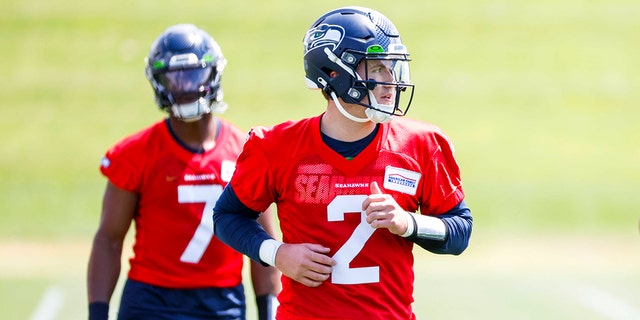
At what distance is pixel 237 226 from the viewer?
13.3 feet

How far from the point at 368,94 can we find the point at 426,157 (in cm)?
32

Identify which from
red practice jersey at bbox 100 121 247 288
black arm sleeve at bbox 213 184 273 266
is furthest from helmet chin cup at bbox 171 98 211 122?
black arm sleeve at bbox 213 184 273 266

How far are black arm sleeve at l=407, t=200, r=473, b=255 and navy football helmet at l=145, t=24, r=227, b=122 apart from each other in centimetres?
159

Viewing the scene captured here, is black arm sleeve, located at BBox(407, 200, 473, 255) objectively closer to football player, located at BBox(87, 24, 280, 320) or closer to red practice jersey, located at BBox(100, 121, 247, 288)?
football player, located at BBox(87, 24, 280, 320)

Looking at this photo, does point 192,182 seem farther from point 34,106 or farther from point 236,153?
point 34,106

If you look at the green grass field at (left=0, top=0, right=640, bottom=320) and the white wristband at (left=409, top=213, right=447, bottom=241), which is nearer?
the white wristband at (left=409, top=213, right=447, bottom=241)

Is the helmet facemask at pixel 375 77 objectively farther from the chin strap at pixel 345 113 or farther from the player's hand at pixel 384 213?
the player's hand at pixel 384 213

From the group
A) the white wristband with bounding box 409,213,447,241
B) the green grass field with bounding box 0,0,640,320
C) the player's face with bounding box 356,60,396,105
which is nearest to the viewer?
the white wristband with bounding box 409,213,447,241

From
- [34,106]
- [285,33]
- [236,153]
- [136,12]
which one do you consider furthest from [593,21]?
[236,153]

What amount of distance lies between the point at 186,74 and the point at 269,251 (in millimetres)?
1492

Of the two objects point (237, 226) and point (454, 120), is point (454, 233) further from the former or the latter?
point (454, 120)

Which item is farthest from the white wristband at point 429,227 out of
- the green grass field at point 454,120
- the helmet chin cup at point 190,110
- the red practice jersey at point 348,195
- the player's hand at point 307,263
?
the green grass field at point 454,120

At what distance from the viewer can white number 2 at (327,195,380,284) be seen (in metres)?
3.87

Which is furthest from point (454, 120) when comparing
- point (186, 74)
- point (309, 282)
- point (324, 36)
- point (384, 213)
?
point (384, 213)
